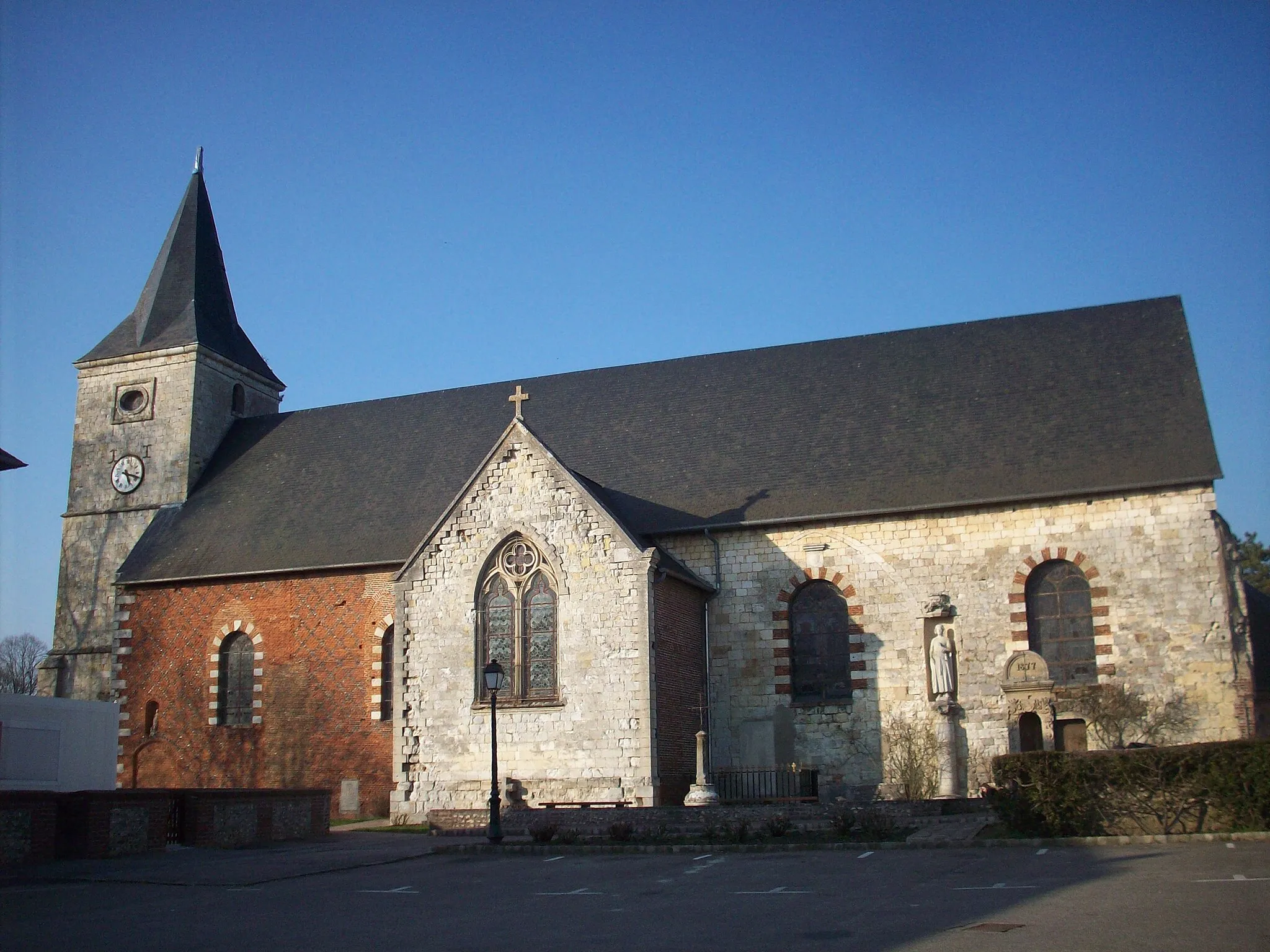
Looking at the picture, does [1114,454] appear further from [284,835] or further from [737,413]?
[284,835]

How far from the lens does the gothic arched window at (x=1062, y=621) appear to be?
77.7ft

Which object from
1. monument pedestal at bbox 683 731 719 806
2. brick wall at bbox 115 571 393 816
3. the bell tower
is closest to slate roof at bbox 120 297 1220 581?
brick wall at bbox 115 571 393 816

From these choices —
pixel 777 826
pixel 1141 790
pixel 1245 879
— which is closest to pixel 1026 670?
pixel 1141 790

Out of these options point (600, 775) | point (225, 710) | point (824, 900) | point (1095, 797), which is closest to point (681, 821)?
point (600, 775)

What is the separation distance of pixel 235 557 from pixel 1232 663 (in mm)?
22489

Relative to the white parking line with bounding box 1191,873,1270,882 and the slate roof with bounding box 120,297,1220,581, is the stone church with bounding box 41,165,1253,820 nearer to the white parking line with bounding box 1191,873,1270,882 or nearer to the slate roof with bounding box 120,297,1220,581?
the slate roof with bounding box 120,297,1220,581

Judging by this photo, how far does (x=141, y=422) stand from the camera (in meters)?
35.2

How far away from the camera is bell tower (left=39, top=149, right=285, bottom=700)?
1319 inches

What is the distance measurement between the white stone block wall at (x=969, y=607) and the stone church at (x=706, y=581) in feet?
0.18

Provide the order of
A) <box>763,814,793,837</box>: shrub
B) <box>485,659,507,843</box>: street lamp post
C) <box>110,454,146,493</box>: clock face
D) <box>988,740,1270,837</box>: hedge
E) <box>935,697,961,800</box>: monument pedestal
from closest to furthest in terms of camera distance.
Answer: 1. <box>988,740,1270,837</box>: hedge
2. <box>763,814,793,837</box>: shrub
3. <box>485,659,507,843</box>: street lamp post
4. <box>935,697,961,800</box>: monument pedestal
5. <box>110,454,146,493</box>: clock face

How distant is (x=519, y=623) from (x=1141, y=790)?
40.4ft

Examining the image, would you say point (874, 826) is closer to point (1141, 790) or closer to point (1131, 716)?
point (1141, 790)

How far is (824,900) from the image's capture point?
1202 centimetres

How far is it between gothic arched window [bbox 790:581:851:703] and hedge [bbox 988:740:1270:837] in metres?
8.14
